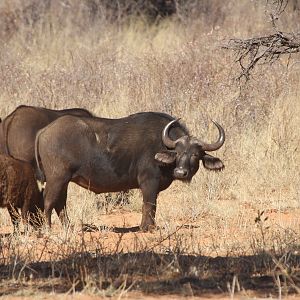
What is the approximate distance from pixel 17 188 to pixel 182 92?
232 inches

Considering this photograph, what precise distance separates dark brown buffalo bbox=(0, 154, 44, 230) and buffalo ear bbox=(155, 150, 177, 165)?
1.50 meters

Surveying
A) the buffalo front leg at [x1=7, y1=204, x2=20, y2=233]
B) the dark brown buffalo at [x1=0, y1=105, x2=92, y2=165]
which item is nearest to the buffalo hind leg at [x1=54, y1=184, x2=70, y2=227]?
the buffalo front leg at [x1=7, y1=204, x2=20, y2=233]

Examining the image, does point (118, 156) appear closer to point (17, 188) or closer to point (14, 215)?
point (17, 188)

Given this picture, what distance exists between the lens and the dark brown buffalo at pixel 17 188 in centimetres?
1055

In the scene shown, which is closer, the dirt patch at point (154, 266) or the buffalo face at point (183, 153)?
the dirt patch at point (154, 266)

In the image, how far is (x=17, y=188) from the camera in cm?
1063

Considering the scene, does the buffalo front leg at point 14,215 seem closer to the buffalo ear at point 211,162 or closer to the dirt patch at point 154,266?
the dirt patch at point 154,266

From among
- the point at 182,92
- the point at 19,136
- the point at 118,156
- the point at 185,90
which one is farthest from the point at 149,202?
the point at 185,90

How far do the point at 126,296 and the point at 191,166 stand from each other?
463 centimetres

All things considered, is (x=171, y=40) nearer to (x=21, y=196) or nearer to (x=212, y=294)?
(x=21, y=196)

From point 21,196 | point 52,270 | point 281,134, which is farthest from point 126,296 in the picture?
point 281,134

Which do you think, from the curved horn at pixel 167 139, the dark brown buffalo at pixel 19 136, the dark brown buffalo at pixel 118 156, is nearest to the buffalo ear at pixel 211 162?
the dark brown buffalo at pixel 118 156

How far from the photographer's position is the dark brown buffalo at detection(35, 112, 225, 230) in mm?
11039

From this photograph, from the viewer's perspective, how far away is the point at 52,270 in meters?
7.63
